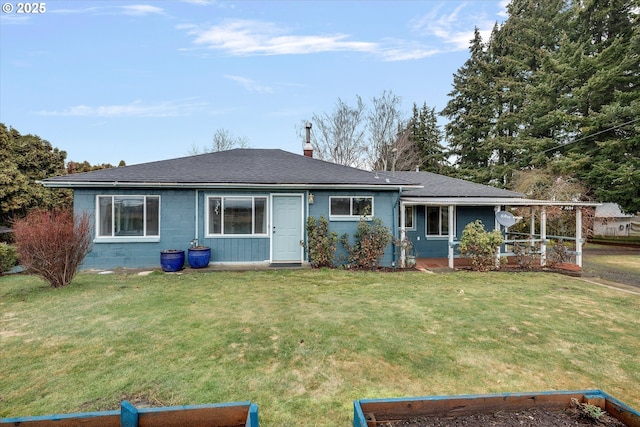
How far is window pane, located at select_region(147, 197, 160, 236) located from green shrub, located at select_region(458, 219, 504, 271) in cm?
943

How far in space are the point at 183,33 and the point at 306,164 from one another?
720cm

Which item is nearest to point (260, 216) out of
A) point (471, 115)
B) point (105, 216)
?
point (105, 216)

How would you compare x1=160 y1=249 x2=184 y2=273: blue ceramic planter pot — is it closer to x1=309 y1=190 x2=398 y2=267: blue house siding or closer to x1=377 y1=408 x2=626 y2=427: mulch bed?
x1=309 y1=190 x2=398 y2=267: blue house siding

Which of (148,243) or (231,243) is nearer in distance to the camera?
(148,243)

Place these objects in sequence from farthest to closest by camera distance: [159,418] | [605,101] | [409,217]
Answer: [605,101] < [409,217] < [159,418]

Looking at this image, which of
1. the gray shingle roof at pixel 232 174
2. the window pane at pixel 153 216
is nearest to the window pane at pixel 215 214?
the gray shingle roof at pixel 232 174

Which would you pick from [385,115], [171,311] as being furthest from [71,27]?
[385,115]

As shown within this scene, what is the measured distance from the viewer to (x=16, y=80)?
11.7 meters

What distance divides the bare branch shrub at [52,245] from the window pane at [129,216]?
205 centimetres

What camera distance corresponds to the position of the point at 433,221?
11328 millimetres

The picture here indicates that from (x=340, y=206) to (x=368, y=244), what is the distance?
60.5 inches

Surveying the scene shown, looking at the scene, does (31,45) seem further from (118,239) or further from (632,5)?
(632,5)

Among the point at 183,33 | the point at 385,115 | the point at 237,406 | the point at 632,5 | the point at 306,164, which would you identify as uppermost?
the point at 632,5

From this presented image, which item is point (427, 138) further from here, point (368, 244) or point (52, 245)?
point (52, 245)
